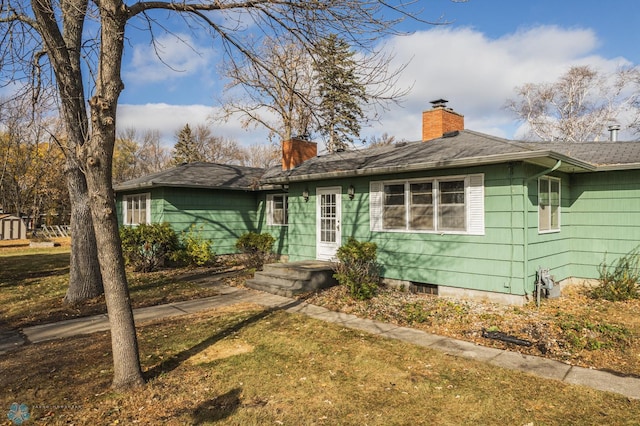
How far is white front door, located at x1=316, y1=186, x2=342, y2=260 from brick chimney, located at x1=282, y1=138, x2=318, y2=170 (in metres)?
2.57

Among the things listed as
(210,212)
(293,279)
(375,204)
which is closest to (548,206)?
(375,204)

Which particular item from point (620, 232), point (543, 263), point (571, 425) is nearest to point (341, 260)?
point (543, 263)

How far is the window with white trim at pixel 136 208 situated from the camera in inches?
512

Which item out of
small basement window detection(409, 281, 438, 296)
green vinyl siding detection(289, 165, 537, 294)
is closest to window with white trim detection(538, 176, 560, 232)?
green vinyl siding detection(289, 165, 537, 294)

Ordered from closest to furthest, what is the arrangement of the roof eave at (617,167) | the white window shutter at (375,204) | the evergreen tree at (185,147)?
A: the roof eave at (617,167) < the white window shutter at (375,204) < the evergreen tree at (185,147)

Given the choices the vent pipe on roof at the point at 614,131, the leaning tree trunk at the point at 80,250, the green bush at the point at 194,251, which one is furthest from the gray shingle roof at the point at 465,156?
the leaning tree trunk at the point at 80,250

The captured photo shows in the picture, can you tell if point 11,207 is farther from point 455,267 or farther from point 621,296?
point 621,296

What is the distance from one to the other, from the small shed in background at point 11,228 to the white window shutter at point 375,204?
25.8 metres

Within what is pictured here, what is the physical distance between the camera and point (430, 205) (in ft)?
26.5

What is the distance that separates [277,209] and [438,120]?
656 centimetres

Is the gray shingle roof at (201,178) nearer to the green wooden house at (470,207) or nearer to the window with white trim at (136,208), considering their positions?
the green wooden house at (470,207)

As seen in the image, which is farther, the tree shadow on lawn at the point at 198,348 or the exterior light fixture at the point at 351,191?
the exterior light fixture at the point at 351,191

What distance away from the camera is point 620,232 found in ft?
27.2

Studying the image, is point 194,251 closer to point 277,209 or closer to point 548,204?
point 277,209
